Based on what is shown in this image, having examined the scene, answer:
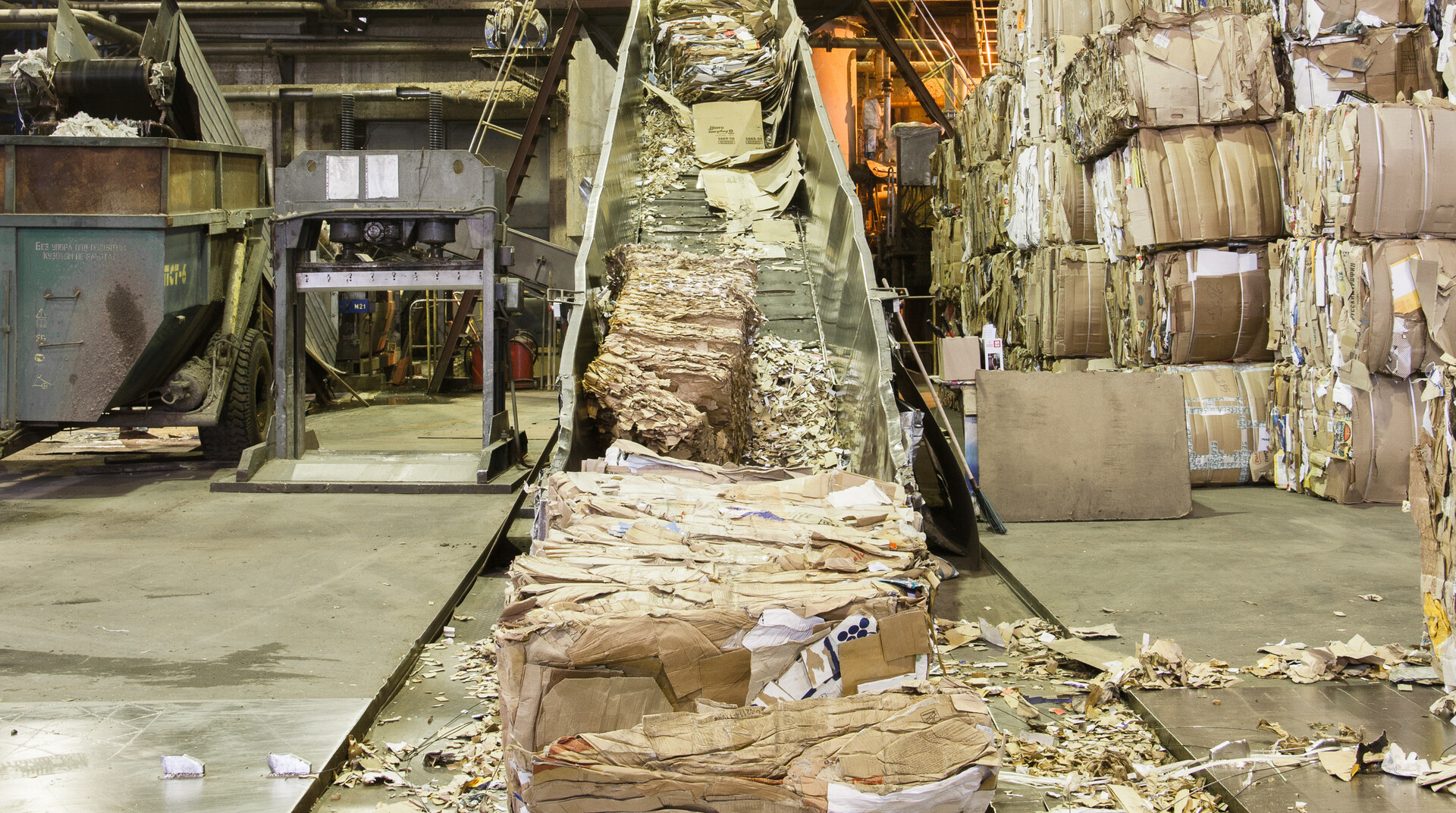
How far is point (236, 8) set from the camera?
16016 millimetres

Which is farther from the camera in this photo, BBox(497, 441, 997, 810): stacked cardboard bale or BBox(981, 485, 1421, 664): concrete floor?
BBox(981, 485, 1421, 664): concrete floor

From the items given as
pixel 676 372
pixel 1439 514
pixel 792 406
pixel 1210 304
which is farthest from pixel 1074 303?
pixel 1439 514

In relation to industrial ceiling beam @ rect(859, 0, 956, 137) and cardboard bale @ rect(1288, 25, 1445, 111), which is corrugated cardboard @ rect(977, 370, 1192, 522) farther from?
industrial ceiling beam @ rect(859, 0, 956, 137)

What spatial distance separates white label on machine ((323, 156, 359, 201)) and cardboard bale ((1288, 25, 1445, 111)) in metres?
6.04

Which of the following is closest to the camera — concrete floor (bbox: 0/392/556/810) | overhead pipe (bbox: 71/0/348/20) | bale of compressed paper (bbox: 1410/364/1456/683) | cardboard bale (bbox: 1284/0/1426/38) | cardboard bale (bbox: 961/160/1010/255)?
bale of compressed paper (bbox: 1410/364/1456/683)

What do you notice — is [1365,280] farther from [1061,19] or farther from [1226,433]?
[1061,19]

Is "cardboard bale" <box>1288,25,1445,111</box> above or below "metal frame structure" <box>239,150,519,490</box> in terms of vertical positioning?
above

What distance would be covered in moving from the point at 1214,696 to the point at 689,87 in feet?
21.5

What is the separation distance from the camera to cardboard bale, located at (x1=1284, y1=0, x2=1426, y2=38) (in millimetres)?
6285

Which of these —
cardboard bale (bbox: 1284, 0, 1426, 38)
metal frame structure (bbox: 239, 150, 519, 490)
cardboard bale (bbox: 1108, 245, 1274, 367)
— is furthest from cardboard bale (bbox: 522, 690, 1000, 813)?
cardboard bale (bbox: 1284, 0, 1426, 38)

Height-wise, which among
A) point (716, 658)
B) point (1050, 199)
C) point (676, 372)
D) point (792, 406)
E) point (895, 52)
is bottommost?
point (716, 658)

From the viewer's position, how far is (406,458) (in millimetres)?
7047

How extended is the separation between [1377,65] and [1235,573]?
365cm

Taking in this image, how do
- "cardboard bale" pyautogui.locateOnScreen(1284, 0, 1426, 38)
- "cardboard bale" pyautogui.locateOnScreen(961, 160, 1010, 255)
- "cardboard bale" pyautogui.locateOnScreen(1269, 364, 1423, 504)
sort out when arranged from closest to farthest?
"cardboard bale" pyautogui.locateOnScreen(1269, 364, 1423, 504) → "cardboard bale" pyautogui.locateOnScreen(1284, 0, 1426, 38) → "cardboard bale" pyautogui.locateOnScreen(961, 160, 1010, 255)
